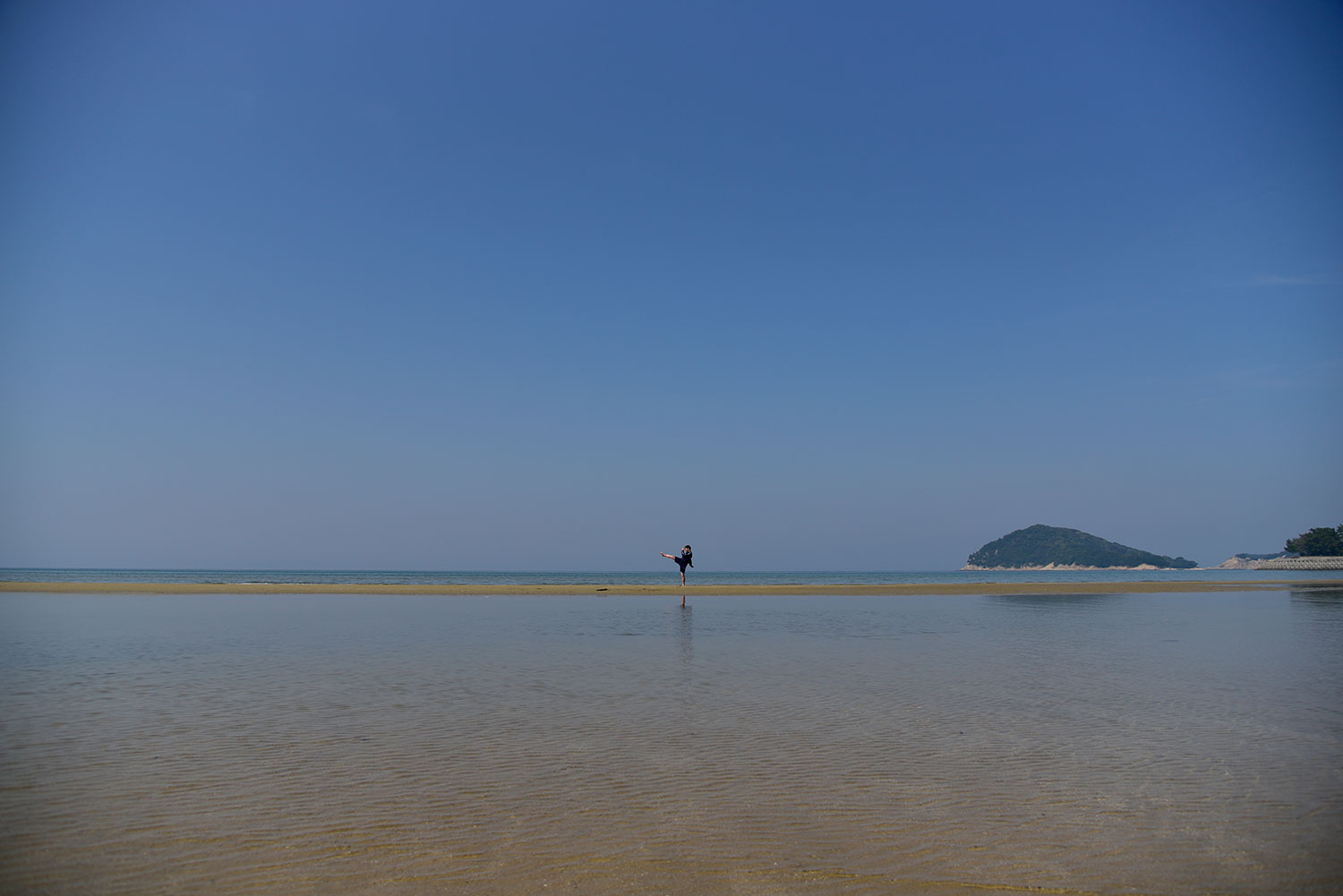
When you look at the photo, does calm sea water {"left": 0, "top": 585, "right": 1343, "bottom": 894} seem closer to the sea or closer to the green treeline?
the sea

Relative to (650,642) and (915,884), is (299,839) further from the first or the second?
(650,642)

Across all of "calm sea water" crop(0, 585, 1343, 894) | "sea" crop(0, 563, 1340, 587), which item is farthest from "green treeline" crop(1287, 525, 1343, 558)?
"calm sea water" crop(0, 585, 1343, 894)

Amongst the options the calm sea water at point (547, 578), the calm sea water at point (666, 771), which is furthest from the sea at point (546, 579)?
the calm sea water at point (666, 771)

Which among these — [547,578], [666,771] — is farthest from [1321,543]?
[666,771]

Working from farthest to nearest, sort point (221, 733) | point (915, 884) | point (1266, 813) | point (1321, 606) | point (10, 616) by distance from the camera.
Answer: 1. point (1321, 606)
2. point (10, 616)
3. point (221, 733)
4. point (1266, 813)
5. point (915, 884)

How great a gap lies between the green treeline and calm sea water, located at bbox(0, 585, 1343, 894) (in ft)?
628

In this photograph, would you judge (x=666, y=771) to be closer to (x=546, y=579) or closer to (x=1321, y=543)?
(x=546, y=579)

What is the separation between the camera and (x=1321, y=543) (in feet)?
531

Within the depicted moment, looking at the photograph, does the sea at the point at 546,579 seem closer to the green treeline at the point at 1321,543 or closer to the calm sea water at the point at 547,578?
the calm sea water at the point at 547,578

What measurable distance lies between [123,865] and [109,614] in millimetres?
25373

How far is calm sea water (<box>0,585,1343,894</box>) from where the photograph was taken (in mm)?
4906

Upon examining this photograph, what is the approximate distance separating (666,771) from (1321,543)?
211 m

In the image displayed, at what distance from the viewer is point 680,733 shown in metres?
8.47

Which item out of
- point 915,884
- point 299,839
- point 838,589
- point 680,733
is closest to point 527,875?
point 299,839
